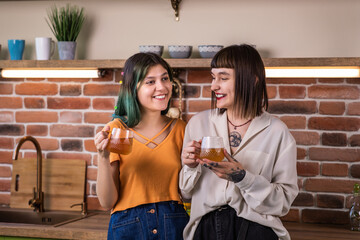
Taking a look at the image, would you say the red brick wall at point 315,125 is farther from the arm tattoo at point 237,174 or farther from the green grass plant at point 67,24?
the arm tattoo at point 237,174

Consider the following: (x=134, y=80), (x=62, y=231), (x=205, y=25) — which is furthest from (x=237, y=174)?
(x=205, y=25)

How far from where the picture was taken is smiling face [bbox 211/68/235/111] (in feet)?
5.91

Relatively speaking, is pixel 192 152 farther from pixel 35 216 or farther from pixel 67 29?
pixel 35 216

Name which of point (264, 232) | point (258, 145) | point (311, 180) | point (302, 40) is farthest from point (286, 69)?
point (264, 232)

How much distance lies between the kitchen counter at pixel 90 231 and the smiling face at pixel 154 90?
0.81 metres

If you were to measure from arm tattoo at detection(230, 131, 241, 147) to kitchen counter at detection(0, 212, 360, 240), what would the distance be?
759 millimetres

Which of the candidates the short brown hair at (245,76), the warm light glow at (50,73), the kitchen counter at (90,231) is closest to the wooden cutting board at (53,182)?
the kitchen counter at (90,231)

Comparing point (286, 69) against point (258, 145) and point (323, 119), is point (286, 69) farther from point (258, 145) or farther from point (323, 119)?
point (258, 145)

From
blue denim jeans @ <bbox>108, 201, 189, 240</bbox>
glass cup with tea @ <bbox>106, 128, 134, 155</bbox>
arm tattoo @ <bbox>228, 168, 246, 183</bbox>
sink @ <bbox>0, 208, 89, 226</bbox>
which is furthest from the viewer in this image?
sink @ <bbox>0, 208, 89, 226</bbox>

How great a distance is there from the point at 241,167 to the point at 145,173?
0.47 meters

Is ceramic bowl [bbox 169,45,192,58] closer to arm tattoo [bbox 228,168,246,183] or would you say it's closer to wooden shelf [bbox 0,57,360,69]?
wooden shelf [bbox 0,57,360,69]

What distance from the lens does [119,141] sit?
5.86 feet

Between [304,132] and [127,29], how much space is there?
1.23 meters

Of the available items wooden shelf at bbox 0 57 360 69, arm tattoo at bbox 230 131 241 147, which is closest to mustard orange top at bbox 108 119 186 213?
arm tattoo at bbox 230 131 241 147
